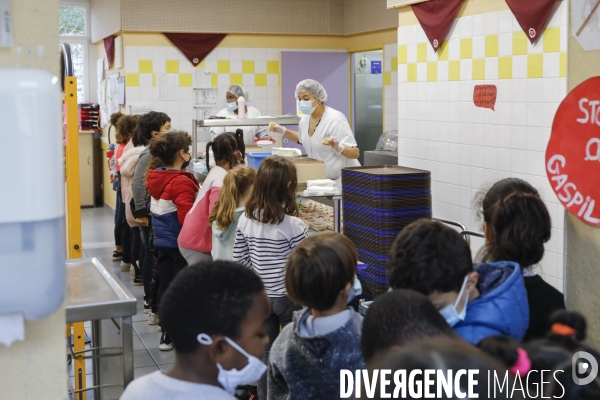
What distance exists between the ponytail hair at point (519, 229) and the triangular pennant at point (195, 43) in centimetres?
Answer: 642

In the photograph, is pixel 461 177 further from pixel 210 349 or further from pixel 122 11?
pixel 122 11

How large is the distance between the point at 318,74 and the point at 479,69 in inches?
172

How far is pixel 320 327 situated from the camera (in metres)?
1.99

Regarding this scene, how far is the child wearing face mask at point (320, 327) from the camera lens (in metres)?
1.95

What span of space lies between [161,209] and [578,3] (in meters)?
2.68

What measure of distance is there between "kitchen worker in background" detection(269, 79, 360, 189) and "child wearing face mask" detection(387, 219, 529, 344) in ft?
10.3

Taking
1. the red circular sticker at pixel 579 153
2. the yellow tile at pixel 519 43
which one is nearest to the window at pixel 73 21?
the yellow tile at pixel 519 43

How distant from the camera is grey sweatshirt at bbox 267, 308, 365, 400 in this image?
194 centimetres

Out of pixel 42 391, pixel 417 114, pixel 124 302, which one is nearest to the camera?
pixel 42 391

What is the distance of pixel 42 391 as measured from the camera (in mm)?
1371

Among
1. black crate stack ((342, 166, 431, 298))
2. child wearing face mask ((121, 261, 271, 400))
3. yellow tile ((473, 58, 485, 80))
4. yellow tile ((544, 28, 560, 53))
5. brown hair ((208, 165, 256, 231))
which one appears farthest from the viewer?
yellow tile ((473, 58, 485, 80))

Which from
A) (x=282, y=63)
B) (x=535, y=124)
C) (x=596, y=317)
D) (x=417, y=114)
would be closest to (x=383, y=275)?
(x=596, y=317)

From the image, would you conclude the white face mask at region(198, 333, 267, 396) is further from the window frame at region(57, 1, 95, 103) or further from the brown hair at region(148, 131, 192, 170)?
the window frame at region(57, 1, 95, 103)

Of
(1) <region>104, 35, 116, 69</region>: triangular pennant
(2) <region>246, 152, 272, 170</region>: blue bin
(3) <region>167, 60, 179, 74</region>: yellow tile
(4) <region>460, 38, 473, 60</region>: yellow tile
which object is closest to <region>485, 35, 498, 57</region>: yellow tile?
(4) <region>460, 38, 473, 60</region>: yellow tile
